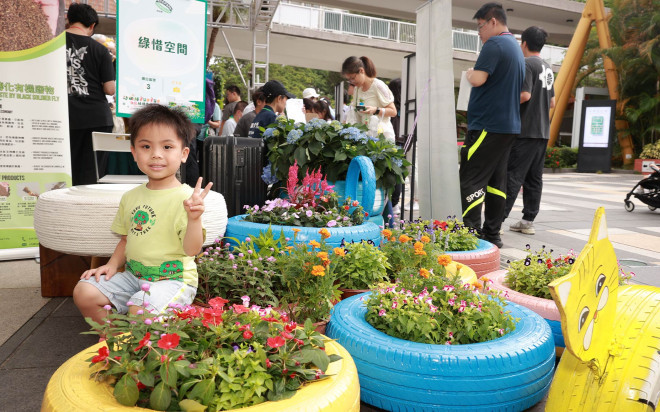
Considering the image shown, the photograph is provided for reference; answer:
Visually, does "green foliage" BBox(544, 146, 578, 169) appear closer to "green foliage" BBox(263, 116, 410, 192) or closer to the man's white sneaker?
the man's white sneaker

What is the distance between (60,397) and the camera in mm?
1310

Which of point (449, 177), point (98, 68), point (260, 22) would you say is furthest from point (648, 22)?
Answer: point (98, 68)

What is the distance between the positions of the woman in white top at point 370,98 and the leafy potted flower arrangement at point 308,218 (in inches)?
86.3

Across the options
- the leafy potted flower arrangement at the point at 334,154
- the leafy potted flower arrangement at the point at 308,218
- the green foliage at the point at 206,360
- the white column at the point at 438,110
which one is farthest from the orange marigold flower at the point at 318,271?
the white column at the point at 438,110

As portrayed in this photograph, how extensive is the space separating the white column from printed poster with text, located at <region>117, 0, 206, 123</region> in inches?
77.8

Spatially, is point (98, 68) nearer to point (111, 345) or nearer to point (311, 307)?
point (311, 307)

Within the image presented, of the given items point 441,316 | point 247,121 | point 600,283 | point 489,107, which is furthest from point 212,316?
point 247,121

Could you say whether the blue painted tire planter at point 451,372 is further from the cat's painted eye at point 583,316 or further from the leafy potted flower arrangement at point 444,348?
the cat's painted eye at point 583,316

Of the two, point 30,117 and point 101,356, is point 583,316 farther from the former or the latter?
point 30,117

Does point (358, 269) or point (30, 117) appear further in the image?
point (30, 117)

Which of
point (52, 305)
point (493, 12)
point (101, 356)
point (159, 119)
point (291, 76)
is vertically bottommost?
point (52, 305)

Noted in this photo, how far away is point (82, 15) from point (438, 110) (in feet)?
10.4

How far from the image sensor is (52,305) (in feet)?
10.2

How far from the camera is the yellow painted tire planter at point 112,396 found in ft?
4.15
